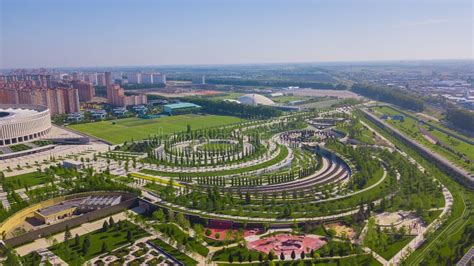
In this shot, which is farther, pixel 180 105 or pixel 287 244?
pixel 180 105

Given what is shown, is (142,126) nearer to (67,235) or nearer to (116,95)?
(116,95)

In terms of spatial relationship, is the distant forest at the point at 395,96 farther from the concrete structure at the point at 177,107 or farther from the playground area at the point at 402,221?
the playground area at the point at 402,221

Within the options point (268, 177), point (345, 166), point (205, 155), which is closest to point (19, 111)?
point (205, 155)

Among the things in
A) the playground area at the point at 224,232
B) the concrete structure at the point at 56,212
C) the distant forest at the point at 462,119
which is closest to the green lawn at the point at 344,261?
the playground area at the point at 224,232

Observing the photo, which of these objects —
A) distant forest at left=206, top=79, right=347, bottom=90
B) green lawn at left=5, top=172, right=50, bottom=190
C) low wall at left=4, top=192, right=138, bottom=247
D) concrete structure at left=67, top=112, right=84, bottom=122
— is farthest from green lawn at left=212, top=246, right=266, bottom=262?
distant forest at left=206, top=79, right=347, bottom=90

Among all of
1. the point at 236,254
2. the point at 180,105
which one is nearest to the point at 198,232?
the point at 236,254

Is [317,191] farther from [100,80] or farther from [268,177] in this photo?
[100,80]
